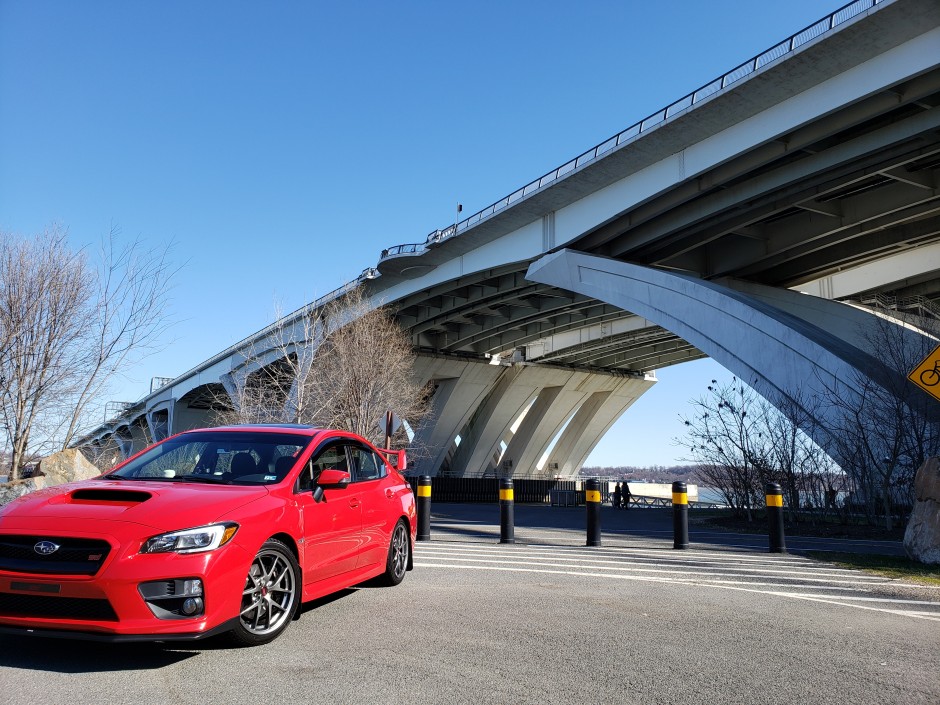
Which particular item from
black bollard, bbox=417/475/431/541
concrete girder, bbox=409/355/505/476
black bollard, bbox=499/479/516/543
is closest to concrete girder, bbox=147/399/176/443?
concrete girder, bbox=409/355/505/476

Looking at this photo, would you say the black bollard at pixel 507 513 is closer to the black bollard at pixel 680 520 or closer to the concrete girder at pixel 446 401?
the black bollard at pixel 680 520

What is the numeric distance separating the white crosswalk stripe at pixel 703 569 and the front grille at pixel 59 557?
5.20 meters

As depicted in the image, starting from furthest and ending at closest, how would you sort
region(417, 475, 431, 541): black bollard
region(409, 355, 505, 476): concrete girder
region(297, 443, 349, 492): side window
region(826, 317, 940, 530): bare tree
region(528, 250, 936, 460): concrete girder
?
region(409, 355, 505, 476): concrete girder, region(528, 250, 936, 460): concrete girder, region(826, 317, 940, 530): bare tree, region(417, 475, 431, 541): black bollard, region(297, 443, 349, 492): side window

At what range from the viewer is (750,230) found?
27.0 metres

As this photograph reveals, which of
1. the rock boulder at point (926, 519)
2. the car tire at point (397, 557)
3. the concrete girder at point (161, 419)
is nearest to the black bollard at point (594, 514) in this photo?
the rock boulder at point (926, 519)

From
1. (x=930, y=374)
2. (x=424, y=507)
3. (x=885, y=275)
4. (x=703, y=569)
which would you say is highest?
(x=885, y=275)

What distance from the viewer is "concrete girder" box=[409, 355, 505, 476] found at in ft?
170

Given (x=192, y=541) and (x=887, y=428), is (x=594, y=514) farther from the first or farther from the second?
(x=887, y=428)

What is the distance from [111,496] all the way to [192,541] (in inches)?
31.0

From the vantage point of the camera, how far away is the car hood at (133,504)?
430 centimetres

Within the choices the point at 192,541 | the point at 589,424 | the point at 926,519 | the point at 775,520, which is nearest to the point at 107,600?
the point at 192,541

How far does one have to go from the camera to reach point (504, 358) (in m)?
55.0

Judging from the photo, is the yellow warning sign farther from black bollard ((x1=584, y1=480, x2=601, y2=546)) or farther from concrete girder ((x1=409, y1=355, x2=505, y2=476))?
concrete girder ((x1=409, y1=355, x2=505, y2=476))

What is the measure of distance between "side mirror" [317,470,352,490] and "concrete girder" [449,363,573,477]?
49439 millimetres
